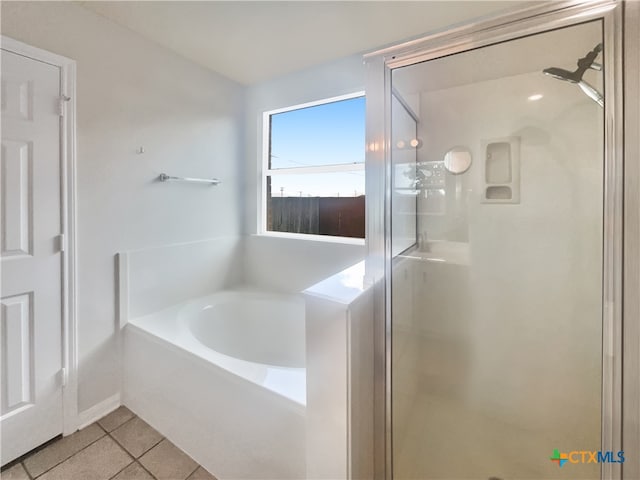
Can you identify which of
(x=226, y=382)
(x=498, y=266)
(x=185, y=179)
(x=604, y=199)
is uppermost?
(x=185, y=179)

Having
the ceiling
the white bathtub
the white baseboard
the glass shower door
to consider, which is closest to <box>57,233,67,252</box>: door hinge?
the white bathtub

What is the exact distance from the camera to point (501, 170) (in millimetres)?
1861

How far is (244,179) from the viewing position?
8.82 ft

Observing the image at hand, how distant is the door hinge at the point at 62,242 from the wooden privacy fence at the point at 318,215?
147 cm

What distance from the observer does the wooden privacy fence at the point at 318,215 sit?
2262 millimetres

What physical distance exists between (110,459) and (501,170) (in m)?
2.76

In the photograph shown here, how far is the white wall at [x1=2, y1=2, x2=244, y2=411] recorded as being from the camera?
Answer: 1565 millimetres

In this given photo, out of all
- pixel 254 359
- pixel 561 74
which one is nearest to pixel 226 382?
pixel 254 359

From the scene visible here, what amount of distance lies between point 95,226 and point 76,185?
0.24 meters

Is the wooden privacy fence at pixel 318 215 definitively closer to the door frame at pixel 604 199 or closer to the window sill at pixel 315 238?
the window sill at pixel 315 238

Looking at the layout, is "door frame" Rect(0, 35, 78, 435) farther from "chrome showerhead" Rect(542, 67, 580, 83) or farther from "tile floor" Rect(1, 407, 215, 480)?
"chrome showerhead" Rect(542, 67, 580, 83)

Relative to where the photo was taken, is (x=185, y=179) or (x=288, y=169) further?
(x=288, y=169)

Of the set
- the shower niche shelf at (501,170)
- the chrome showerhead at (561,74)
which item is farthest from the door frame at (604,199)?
the shower niche shelf at (501,170)

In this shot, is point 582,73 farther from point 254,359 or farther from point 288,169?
point 254,359
